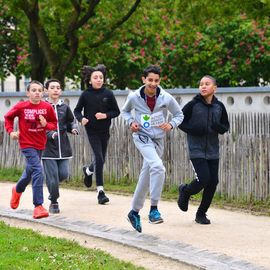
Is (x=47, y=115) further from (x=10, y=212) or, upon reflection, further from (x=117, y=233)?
(x=117, y=233)

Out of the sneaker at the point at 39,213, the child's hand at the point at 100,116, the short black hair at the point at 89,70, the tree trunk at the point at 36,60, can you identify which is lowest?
the sneaker at the point at 39,213

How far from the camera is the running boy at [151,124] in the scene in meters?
9.49

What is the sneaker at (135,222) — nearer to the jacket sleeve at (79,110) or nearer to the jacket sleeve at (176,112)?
the jacket sleeve at (176,112)

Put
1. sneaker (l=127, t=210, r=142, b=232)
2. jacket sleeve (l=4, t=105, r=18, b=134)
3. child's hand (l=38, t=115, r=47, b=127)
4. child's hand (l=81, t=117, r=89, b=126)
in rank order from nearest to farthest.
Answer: sneaker (l=127, t=210, r=142, b=232) < child's hand (l=38, t=115, r=47, b=127) < jacket sleeve (l=4, t=105, r=18, b=134) < child's hand (l=81, t=117, r=89, b=126)

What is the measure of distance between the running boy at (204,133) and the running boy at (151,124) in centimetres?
21

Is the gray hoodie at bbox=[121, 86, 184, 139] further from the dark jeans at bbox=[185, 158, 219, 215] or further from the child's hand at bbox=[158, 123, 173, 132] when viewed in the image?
the dark jeans at bbox=[185, 158, 219, 215]

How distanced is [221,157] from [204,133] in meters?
2.35

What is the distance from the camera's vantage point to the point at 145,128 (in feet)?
31.7

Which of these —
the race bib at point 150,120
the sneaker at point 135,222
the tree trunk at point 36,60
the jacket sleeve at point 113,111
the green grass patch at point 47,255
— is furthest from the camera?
the tree trunk at point 36,60

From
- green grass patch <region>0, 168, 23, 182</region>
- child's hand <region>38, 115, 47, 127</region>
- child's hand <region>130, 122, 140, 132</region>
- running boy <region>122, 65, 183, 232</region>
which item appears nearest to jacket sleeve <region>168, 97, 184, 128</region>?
running boy <region>122, 65, 183, 232</region>

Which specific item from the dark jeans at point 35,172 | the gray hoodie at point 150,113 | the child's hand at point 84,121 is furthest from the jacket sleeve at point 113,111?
the gray hoodie at point 150,113

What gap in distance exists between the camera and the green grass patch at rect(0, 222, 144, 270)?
7.35 metres

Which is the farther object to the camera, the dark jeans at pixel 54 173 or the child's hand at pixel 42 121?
the dark jeans at pixel 54 173

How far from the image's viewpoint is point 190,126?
9859 millimetres
